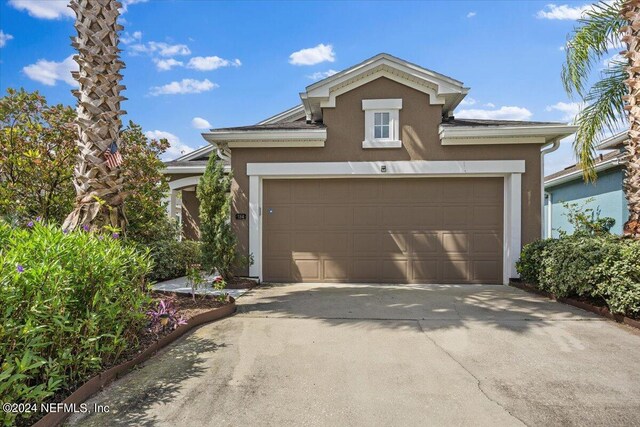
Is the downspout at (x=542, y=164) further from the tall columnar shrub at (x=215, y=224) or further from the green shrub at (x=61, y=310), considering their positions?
the green shrub at (x=61, y=310)

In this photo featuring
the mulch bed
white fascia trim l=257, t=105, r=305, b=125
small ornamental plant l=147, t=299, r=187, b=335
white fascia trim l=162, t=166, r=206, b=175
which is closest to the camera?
small ornamental plant l=147, t=299, r=187, b=335

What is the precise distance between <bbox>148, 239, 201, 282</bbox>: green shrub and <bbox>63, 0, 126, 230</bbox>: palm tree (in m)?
3.40

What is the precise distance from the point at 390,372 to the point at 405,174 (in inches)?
213

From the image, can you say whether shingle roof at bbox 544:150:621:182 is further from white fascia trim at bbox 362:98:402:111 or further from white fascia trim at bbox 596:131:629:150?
white fascia trim at bbox 362:98:402:111

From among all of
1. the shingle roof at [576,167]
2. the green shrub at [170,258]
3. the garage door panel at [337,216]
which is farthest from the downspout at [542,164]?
the green shrub at [170,258]

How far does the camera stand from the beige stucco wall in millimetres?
8016

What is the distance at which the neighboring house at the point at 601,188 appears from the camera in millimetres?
9273

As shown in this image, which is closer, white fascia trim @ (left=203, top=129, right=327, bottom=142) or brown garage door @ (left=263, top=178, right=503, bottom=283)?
white fascia trim @ (left=203, top=129, right=327, bottom=142)

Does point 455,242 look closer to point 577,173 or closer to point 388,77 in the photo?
point 388,77

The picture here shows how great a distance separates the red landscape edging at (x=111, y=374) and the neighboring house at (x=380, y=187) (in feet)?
11.1

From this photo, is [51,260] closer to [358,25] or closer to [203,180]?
[203,180]

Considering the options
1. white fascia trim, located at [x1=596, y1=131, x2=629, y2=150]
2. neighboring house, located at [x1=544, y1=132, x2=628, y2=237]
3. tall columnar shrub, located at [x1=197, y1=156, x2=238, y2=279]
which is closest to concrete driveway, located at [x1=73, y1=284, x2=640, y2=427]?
tall columnar shrub, located at [x1=197, y1=156, x2=238, y2=279]

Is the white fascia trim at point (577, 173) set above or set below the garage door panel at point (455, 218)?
above

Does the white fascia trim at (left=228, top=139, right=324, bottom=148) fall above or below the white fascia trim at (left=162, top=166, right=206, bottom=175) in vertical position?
above
